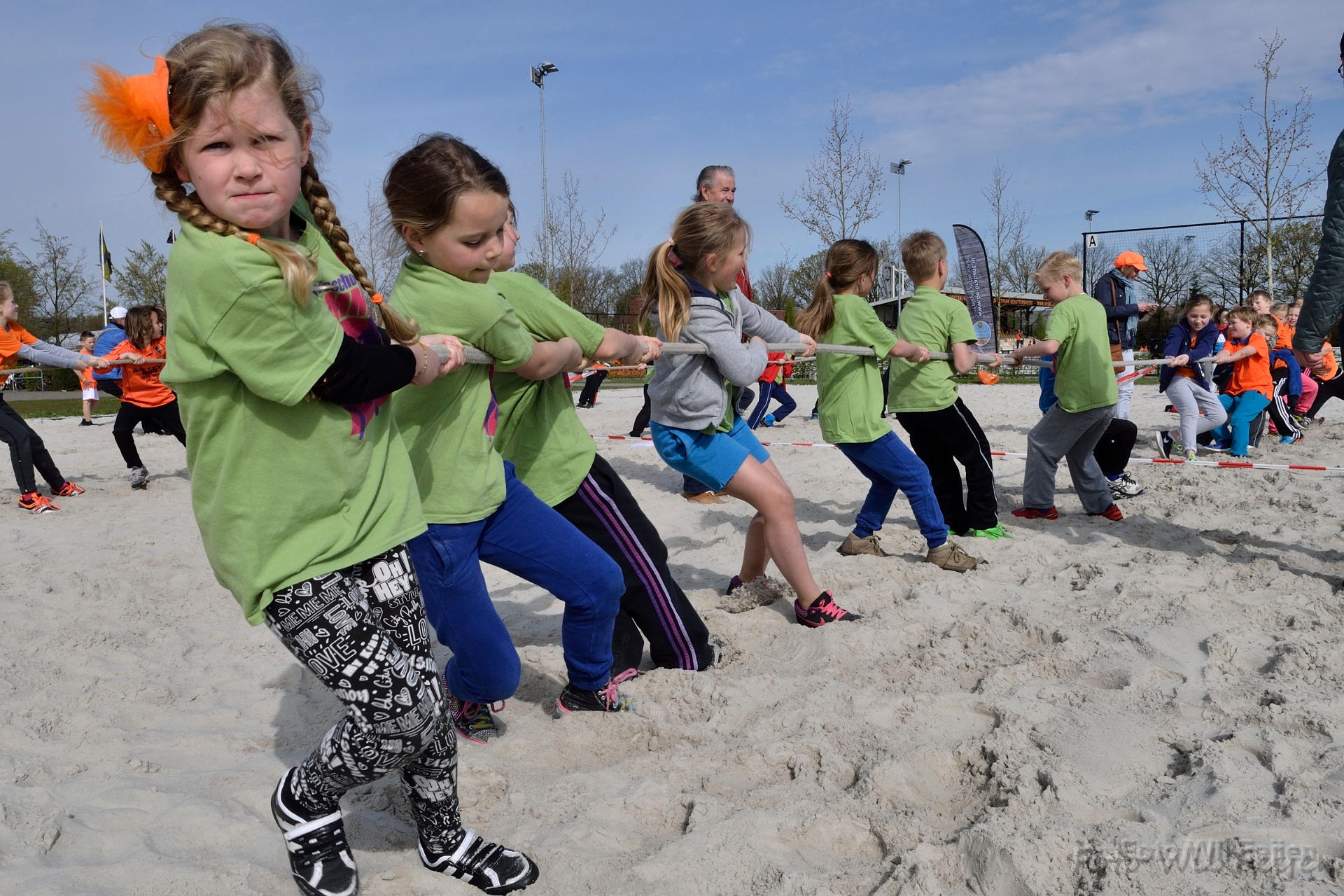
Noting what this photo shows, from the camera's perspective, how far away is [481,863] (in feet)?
7.82

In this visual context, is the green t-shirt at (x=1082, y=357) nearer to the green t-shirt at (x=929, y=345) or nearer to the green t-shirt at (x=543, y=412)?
the green t-shirt at (x=929, y=345)

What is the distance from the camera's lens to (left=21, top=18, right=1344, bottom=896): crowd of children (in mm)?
1919

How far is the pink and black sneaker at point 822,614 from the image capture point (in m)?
4.27

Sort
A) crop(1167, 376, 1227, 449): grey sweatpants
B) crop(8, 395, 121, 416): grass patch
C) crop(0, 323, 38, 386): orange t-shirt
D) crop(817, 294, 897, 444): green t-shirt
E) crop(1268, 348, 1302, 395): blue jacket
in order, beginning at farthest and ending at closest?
crop(8, 395, 121, 416): grass patch < crop(1268, 348, 1302, 395): blue jacket < crop(1167, 376, 1227, 449): grey sweatpants < crop(0, 323, 38, 386): orange t-shirt < crop(817, 294, 897, 444): green t-shirt

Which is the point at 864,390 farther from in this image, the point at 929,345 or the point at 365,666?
the point at 365,666

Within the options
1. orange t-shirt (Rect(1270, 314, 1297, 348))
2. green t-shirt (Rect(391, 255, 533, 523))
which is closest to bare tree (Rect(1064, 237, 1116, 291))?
orange t-shirt (Rect(1270, 314, 1297, 348))

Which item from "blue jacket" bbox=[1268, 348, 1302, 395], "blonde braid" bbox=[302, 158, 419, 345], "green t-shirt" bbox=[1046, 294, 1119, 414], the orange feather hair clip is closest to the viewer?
the orange feather hair clip

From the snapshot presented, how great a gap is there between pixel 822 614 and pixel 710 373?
122 cm

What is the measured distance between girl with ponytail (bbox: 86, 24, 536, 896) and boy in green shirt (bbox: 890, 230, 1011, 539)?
4070mm

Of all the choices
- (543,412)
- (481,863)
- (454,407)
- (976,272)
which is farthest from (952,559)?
(976,272)

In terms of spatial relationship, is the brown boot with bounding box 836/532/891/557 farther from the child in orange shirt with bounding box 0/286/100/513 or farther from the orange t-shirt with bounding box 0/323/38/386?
the orange t-shirt with bounding box 0/323/38/386

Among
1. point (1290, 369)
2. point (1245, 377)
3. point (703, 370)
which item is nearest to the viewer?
point (703, 370)

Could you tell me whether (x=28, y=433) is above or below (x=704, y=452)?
below

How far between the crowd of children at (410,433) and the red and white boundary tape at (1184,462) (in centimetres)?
314
